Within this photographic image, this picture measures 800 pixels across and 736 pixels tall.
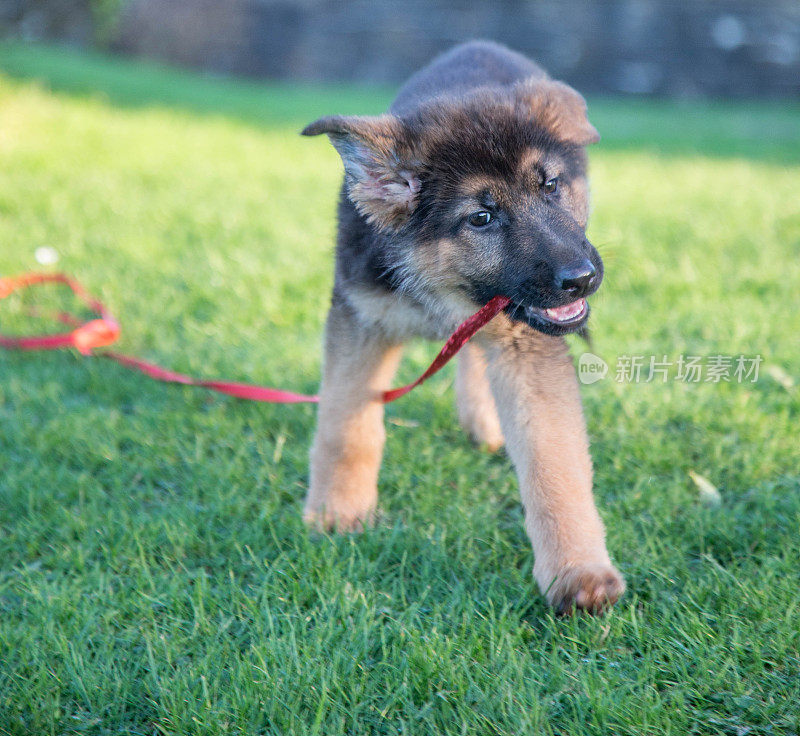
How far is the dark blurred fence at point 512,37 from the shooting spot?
16516 mm

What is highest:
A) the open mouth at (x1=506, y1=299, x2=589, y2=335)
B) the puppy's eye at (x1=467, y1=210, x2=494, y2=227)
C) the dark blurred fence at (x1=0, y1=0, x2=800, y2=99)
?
the dark blurred fence at (x1=0, y1=0, x2=800, y2=99)

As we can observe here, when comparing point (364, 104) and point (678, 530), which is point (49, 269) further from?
point (364, 104)

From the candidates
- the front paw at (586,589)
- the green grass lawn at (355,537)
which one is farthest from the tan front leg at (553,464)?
the green grass lawn at (355,537)

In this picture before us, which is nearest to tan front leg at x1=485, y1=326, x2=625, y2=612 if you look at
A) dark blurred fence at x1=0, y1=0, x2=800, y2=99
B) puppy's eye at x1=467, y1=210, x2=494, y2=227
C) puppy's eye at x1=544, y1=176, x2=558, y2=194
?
puppy's eye at x1=467, y1=210, x2=494, y2=227

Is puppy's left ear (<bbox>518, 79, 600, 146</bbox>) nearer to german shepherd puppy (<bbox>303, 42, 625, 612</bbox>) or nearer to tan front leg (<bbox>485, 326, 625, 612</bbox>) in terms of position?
german shepherd puppy (<bbox>303, 42, 625, 612</bbox>)

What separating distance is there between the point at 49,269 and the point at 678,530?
4.64 m

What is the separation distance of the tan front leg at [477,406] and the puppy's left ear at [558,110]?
3.55 feet

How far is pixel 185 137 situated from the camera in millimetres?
10008

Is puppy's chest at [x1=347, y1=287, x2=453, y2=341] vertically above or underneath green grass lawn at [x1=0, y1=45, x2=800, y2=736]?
above

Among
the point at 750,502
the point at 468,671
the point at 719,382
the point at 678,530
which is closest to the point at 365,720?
the point at 468,671

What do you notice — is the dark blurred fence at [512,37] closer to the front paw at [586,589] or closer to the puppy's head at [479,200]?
the puppy's head at [479,200]

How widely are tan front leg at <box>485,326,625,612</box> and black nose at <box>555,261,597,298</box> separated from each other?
309mm

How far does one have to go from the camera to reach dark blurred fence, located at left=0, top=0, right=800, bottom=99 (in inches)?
650

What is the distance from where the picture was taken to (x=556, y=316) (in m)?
2.56
